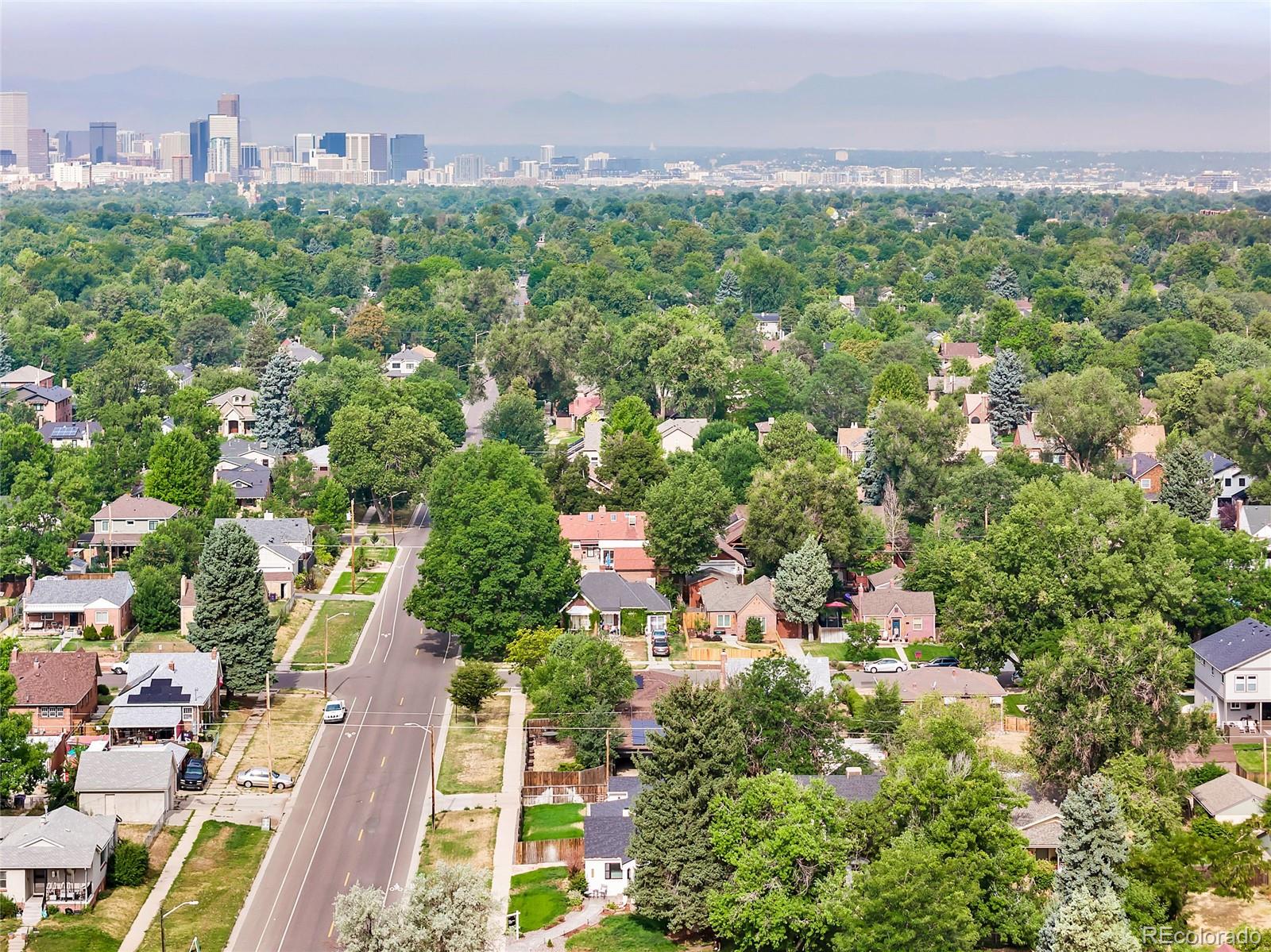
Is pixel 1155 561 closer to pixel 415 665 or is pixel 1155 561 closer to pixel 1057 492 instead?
pixel 1057 492

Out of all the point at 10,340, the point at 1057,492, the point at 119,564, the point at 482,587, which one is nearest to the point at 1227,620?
the point at 1057,492

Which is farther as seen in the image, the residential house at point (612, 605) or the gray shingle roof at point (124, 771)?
the residential house at point (612, 605)

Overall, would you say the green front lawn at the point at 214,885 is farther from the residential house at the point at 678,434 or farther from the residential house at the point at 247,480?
the residential house at the point at 678,434

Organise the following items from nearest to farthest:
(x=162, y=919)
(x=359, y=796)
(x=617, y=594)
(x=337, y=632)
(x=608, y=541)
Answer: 1. (x=162, y=919)
2. (x=359, y=796)
3. (x=337, y=632)
4. (x=617, y=594)
5. (x=608, y=541)

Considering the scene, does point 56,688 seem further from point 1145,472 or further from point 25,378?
point 25,378

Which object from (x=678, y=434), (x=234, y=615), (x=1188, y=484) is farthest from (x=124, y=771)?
(x=678, y=434)

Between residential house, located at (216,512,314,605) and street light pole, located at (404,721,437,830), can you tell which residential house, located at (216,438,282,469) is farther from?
street light pole, located at (404,721,437,830)

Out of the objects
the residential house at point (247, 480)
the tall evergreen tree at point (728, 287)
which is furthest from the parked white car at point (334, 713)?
the tall evergreen tree at point (728, 287)

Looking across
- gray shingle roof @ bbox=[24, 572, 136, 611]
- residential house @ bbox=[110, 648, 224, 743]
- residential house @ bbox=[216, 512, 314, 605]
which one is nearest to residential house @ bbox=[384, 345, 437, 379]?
residential house @ bbox=[216, 512, 314, 605]
